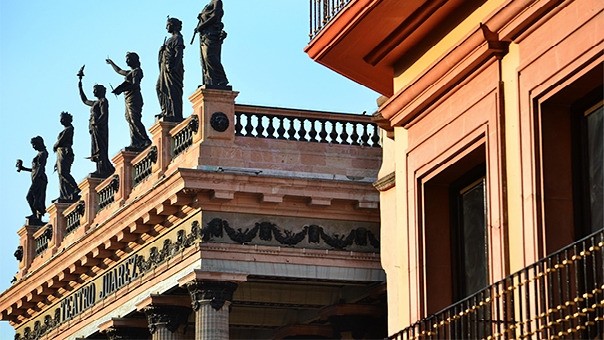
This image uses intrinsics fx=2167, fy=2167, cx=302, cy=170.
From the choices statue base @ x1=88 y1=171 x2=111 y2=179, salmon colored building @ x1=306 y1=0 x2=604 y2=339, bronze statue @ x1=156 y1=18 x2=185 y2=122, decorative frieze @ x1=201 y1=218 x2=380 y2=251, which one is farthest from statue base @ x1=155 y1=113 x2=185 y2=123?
salmon colored building @ x1=306 y1=0 x2=604 y2=339

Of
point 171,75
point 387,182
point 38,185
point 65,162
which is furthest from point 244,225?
point 387,182

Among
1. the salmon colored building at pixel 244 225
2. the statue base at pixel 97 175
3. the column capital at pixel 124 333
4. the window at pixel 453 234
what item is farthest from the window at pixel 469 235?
the statue base at pixel 97 175

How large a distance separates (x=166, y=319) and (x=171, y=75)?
5393mm

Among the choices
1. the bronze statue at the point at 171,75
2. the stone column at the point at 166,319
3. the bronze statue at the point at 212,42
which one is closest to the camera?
the bronze statue at the point at 212,42

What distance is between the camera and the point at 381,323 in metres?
47.2

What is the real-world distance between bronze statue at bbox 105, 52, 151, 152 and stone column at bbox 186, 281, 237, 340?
5.58 meters

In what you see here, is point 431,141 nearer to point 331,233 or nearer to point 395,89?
point 395,89

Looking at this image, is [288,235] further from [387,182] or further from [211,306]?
[387,182]

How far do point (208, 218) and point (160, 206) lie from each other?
52.2 inches

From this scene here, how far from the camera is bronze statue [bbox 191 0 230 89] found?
4538 cm

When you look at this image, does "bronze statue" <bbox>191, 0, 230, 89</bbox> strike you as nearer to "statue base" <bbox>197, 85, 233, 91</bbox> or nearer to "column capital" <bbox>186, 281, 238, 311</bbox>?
"statue base" <bbox>197, 85, 233, 91</bbox>

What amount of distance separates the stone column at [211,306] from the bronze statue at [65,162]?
10.9 meters

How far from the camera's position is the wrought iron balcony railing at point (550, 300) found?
16.0 metres

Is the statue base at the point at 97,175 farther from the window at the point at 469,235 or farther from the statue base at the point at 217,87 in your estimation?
the window at the point at 469,235
